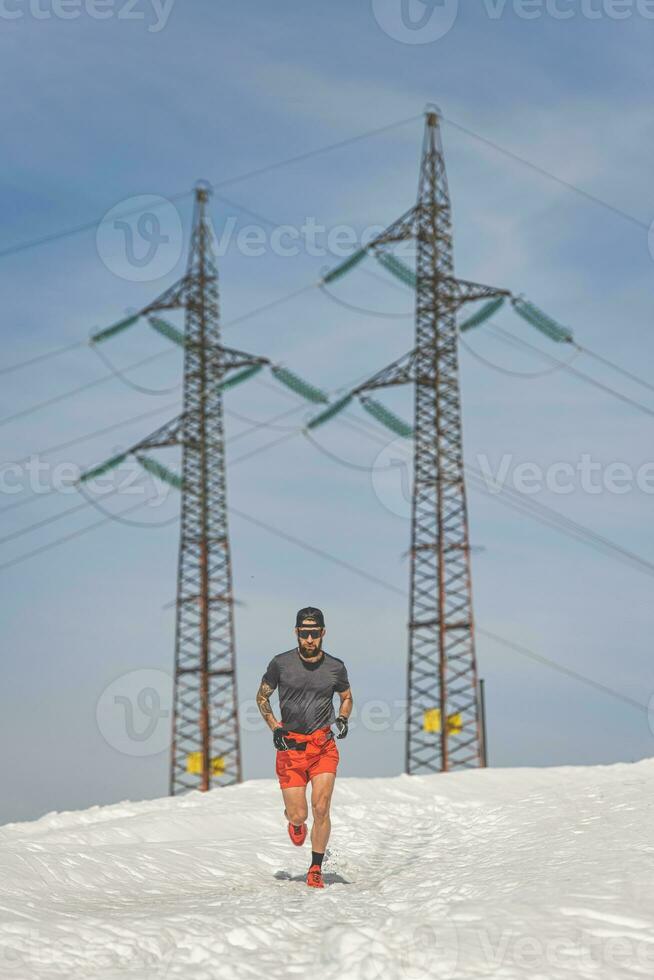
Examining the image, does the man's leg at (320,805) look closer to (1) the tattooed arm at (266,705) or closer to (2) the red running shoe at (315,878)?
(2) the red running shoe at (315,878)

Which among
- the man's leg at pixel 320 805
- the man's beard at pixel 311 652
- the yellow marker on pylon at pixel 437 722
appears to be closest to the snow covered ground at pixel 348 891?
the man's leg at pixel 320 805

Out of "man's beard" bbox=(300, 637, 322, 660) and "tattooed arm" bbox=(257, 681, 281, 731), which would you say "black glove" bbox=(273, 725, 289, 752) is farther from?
"man's beard" bbox=(300, 637, 322, 660)

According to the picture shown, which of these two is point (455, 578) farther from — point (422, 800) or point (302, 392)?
point (422, 800)

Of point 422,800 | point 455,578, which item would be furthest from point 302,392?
point 422,800

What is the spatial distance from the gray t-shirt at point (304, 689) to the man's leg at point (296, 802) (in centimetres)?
54

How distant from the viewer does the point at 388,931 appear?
797 centimetres

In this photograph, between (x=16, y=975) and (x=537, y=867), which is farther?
(x=537, y=867)

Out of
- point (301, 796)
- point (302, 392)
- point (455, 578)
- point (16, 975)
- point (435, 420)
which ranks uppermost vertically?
point (302, 392)

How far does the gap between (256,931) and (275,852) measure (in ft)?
17.6

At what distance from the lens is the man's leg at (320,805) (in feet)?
34.0

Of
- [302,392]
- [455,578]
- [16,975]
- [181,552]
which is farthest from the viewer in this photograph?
[302,392]

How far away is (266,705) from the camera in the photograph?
412 inches

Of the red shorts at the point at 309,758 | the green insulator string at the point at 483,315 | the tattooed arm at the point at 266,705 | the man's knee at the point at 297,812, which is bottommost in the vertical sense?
the man's knee at the point at 297,812

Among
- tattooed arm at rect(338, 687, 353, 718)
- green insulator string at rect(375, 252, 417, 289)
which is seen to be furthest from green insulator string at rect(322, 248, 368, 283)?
tattooed arm at rect(338, 687, 353, 718)
